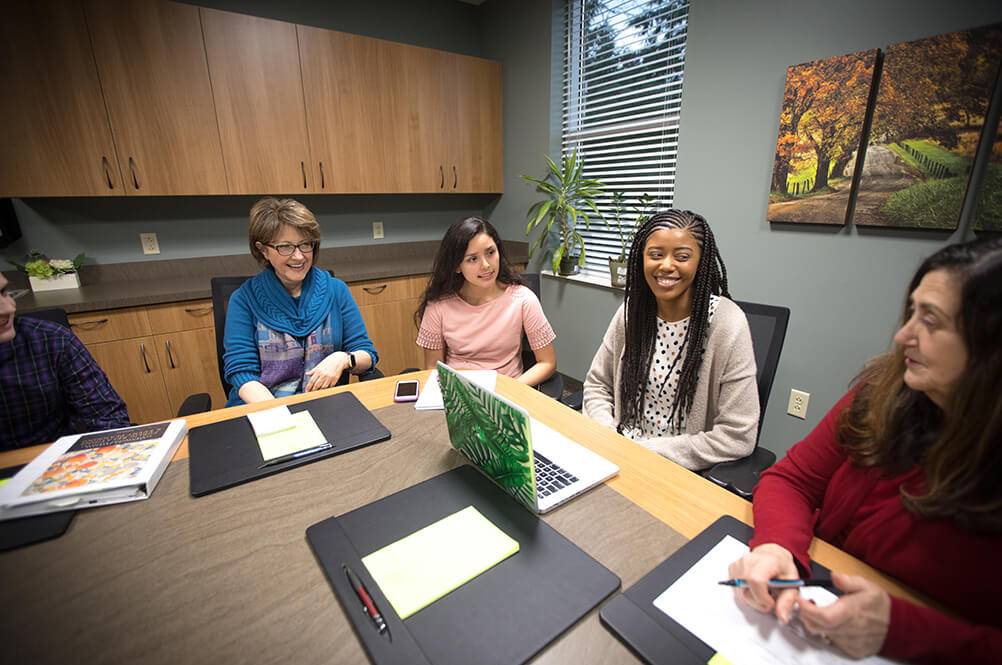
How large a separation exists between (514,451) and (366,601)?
0.31 metres

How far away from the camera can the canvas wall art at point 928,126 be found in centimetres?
147

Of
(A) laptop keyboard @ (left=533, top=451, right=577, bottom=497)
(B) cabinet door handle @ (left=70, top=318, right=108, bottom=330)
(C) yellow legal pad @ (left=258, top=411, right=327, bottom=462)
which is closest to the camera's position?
(A) laptop keyboard @ (left=533, top=451, right=577, bottom=497)

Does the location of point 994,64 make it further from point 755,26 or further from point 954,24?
point 755,26

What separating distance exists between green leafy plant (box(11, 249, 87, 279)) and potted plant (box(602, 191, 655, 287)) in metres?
3.01

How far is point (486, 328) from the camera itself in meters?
1.88

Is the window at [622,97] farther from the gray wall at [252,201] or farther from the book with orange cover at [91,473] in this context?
the book with orange cover at [91,473]

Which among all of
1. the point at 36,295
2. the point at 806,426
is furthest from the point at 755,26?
the point at 36,295

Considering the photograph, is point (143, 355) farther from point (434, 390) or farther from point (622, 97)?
point (622, 97)

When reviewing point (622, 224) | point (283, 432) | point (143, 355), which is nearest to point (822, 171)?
point (622, 224)

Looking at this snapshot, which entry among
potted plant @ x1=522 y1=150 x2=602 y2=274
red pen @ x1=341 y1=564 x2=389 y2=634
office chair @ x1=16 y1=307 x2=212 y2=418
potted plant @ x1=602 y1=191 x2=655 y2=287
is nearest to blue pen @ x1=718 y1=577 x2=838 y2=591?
red pen @ x1=341 y1=564 x2=389 y2=634

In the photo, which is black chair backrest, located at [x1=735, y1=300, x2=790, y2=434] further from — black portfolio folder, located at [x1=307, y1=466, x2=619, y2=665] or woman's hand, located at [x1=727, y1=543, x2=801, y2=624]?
black portfolio folder, located at [x1=307, y1=466, x2=619, y2=665]

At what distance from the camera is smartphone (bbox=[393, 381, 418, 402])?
4.43ft

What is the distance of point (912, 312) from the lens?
699 mm

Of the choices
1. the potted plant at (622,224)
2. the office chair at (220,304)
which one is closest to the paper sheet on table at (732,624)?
the office chair at (220,304)
